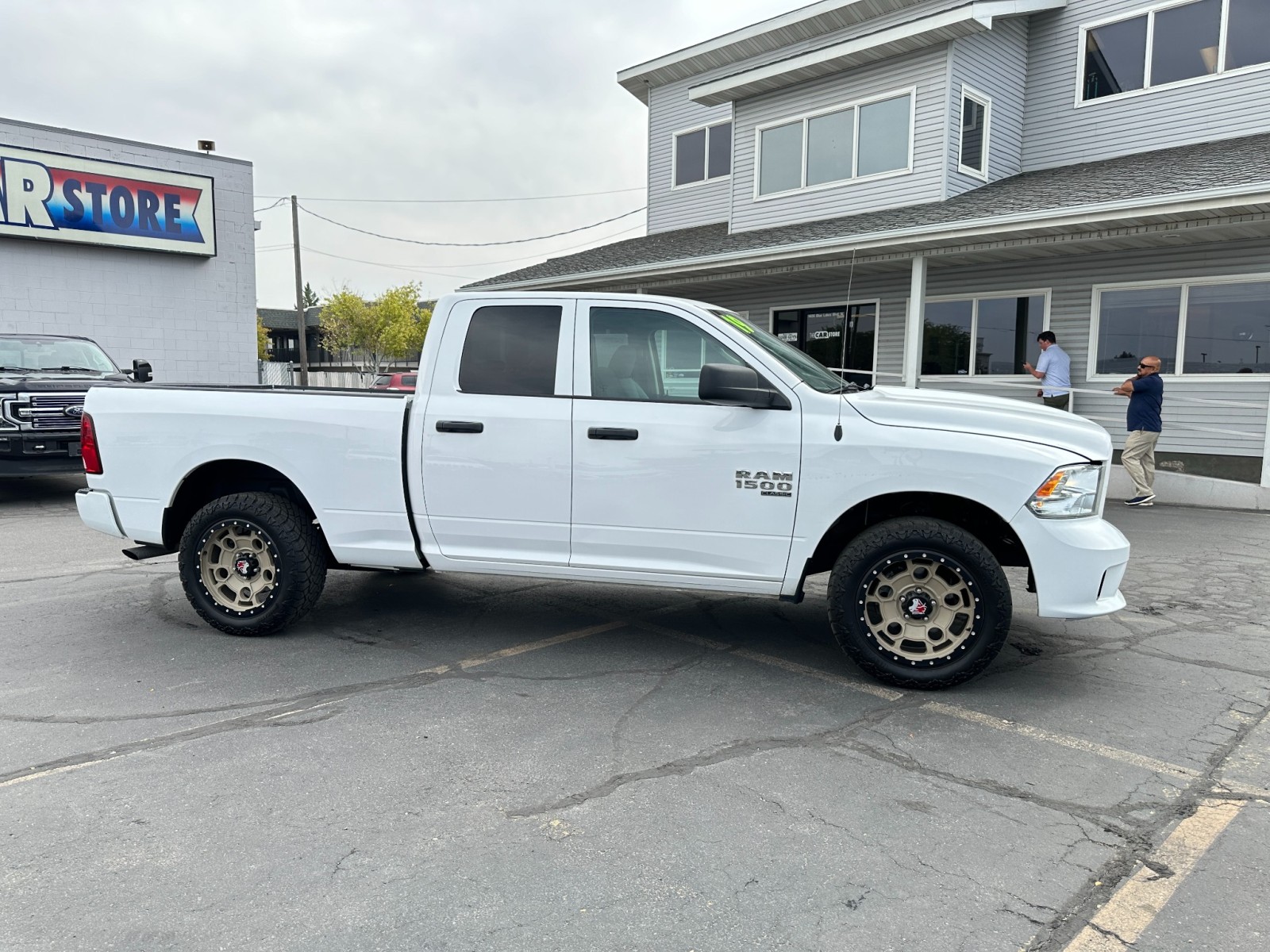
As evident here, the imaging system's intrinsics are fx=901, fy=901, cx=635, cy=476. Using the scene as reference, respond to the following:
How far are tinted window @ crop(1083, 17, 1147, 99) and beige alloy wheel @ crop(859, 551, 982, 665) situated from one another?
12.7 metres

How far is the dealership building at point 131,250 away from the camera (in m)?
16.0

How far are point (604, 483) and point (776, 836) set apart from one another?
2145mm

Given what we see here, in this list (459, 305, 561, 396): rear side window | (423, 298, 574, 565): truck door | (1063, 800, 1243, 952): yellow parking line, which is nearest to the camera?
(1063, 800, 1243, 952): yellow parking line

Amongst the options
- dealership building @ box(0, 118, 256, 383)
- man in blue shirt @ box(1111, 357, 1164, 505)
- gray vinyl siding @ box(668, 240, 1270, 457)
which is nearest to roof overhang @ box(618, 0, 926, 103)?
gray vinyl siding @ box(668, 240, 1270, 457)

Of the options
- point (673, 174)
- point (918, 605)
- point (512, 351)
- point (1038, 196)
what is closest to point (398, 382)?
point (673, 174)

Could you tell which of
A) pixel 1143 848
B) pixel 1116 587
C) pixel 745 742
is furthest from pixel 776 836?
pixel 1116 587

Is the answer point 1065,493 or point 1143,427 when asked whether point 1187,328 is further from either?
point 1065,493

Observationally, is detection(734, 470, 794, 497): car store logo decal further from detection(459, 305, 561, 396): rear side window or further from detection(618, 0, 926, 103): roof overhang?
detection(618, 0, 926, 103): roof overhang

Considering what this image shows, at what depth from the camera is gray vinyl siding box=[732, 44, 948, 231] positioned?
45.3 ft

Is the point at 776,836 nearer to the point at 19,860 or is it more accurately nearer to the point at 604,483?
the point at 604,483

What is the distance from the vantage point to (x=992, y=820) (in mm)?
3221

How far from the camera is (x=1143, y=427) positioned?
36.0 feet

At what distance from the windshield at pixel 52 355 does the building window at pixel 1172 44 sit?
1497cm

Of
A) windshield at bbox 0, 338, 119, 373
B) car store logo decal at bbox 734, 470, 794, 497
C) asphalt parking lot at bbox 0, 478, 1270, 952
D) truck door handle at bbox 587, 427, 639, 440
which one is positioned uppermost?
windshield at bbox 0, 338, 119, 373
